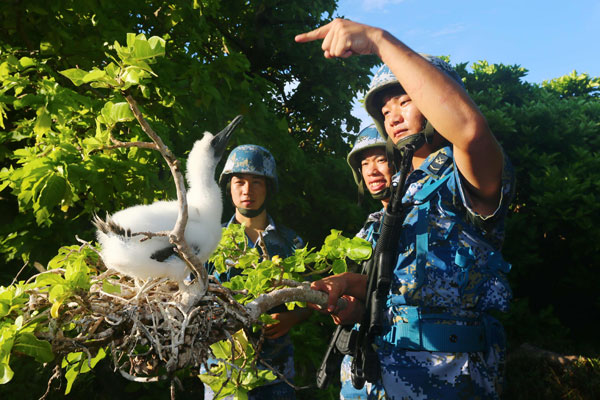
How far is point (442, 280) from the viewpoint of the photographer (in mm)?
2324

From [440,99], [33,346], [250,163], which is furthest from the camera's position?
[250,163]

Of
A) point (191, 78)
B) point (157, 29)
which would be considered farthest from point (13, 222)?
point (157, 29)

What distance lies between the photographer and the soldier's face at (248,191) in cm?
462

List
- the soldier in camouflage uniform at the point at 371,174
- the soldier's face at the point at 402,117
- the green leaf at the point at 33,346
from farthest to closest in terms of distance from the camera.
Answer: the soldier in camouflage uniform at the point at 371,174 < the soldier's face at the point at 402,117 < the green leaf at the point at 33,346

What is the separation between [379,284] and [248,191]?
2.58 m

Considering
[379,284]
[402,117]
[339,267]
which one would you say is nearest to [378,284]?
[379,284]

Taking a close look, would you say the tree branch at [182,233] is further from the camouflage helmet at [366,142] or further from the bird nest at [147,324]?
the camouflage helmet at [366,142]

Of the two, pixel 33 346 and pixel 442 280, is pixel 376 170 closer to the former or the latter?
pixel 442 280

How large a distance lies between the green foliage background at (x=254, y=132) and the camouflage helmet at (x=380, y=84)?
1780 mm

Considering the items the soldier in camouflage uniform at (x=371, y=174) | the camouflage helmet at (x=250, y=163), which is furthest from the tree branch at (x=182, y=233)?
the camouflage helmet at (x=250, y=163)

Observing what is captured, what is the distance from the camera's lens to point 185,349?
168 cm

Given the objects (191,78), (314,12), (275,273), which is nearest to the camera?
(275,273)

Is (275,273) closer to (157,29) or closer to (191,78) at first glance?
(191,78)

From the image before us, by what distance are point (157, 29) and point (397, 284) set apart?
20.6 feet
